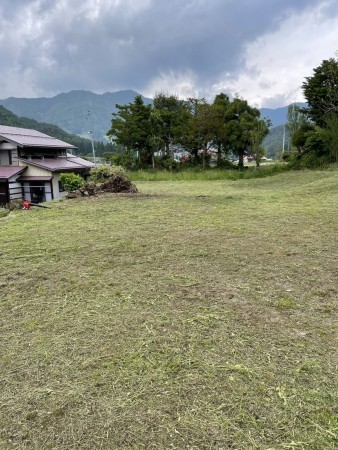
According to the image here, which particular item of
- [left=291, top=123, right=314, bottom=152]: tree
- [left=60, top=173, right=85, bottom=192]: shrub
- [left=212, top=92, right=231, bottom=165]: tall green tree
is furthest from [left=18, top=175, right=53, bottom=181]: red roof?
[left=291, top=123, right=314, bottom=152]: tree

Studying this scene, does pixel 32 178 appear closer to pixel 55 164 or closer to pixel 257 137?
pixel 55 164

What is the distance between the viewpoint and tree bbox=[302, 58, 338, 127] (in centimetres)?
1639

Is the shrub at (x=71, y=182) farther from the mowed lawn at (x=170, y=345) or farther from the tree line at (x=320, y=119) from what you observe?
the tree line at (x=320, y=119)

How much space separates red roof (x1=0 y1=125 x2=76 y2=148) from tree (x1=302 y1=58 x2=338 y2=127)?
13896 millimetres

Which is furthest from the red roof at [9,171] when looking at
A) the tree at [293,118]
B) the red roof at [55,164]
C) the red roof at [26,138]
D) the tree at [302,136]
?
the tree at [293,118]

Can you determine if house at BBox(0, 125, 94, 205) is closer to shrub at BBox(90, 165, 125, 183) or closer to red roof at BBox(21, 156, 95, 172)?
red roof at BBox(21, 156, 95, 172)

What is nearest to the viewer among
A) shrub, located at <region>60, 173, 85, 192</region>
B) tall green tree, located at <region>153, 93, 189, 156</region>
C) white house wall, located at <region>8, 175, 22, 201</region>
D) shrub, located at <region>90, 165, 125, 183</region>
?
shrub, located at <region>90, 165, 125, 183</region>

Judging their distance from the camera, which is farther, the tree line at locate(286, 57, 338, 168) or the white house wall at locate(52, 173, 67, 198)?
the tree line at locate(286, 57, 338, 168)

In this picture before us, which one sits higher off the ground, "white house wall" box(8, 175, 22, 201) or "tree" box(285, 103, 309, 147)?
→ "tree" box(285, 103, 309, 147)

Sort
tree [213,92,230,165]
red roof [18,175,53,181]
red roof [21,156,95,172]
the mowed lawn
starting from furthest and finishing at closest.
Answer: tree [213,92,230,165] < red roof [21,156,95,172] < red roof [18,175,53,181] < the mowed lawn

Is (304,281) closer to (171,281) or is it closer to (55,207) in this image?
(171,281)

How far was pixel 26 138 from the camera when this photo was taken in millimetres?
15703

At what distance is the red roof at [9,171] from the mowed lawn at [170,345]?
34.5ft

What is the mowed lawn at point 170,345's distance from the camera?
1275 millimetres
